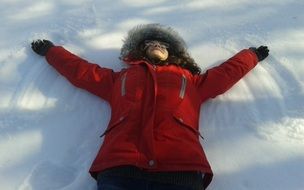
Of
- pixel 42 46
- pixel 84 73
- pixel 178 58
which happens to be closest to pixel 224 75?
pixel 178 58

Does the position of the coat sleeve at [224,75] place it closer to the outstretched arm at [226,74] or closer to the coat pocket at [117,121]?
the outstretched arm at [226,74]

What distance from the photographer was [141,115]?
2.43 m

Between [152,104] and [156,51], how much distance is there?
394 mm

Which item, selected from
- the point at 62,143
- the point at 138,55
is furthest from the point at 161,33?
the point at 62,143

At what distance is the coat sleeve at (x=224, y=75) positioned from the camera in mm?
2680

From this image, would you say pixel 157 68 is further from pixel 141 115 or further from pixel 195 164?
Answer: pixel 195 164

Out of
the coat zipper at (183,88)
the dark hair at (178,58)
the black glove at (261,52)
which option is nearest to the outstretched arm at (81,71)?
the dark hair at (178,58)

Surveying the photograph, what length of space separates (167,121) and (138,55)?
0.58 m

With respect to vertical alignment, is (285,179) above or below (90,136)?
below

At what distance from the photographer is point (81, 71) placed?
2.79 meters

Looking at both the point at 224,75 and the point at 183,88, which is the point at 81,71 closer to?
the point at 183,88

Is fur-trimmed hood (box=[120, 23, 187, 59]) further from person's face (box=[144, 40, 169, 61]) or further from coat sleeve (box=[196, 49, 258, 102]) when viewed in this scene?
coat sleeve (box=[196, 49, 258, 102])

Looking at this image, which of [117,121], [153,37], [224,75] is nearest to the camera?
[117,121]

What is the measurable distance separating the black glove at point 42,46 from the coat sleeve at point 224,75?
921mm
